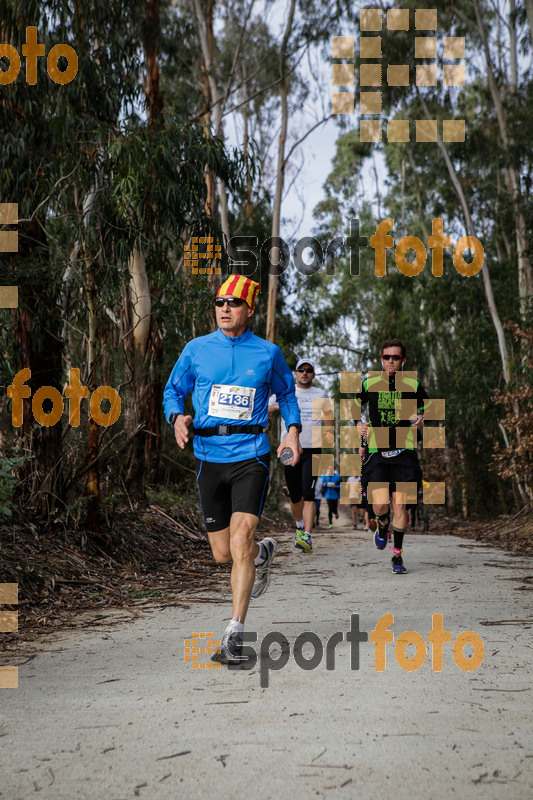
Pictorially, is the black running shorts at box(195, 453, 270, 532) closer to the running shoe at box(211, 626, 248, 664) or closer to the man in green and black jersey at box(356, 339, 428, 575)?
the running shoe at box(211, 626, 248, 664)

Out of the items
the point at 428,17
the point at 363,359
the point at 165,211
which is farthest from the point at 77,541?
the point at 363,359

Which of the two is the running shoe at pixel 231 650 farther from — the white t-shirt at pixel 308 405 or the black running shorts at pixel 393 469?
the white t-shirt at pixel 308 405

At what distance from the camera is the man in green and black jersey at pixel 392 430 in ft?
25.6

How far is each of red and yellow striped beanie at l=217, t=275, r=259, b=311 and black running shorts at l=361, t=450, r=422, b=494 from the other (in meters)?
3.44

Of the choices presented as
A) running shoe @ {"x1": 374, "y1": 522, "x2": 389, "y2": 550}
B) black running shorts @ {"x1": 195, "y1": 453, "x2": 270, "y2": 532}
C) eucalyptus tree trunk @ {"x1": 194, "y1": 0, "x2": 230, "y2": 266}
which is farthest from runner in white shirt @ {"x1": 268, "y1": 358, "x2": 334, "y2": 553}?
eucalyptus tree trunk @ {"x1": 194, "y1": 0, "x2": 230, "y2": 266}

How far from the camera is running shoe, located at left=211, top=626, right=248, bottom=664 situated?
4.12m

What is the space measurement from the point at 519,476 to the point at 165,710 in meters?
13.9

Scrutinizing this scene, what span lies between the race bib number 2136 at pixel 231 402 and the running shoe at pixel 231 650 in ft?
3.78

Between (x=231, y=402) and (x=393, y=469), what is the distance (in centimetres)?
362

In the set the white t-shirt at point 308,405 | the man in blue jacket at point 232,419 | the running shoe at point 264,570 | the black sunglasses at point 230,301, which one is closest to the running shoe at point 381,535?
the white t-shirt at point 308,405

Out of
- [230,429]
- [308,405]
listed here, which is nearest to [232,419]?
[230,429]

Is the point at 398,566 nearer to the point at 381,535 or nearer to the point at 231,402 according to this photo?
the point at 381,535

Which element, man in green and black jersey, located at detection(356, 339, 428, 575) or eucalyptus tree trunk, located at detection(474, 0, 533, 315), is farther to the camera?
eucalyptus tree trunk, located at detection(474, 0, 533, 315)

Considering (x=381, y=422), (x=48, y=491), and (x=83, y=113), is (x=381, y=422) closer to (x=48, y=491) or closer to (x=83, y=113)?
(x=48, y=491)
